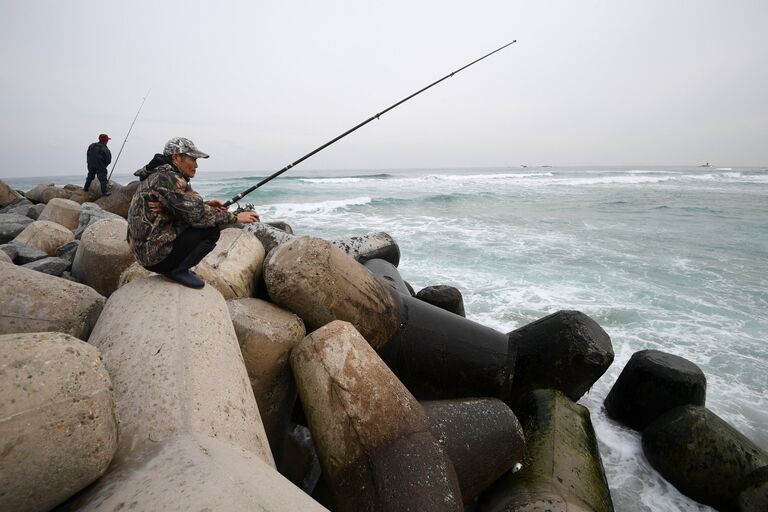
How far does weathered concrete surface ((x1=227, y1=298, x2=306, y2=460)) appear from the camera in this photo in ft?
8.86

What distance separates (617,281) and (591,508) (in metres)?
7.17

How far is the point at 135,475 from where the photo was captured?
54.0 inches

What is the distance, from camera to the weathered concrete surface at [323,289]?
122 inches

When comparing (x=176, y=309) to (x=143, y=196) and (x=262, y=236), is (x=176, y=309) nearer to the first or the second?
(x=143, y=196)

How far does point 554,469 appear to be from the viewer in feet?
8.79

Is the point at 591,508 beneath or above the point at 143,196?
beneath

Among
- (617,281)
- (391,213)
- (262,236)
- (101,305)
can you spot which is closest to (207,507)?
(101,305)

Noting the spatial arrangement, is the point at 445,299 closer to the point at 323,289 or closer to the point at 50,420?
the point at 323,289

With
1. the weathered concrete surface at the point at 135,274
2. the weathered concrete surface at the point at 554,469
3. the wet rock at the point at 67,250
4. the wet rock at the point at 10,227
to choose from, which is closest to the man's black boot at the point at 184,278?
the weathered concrete surface at the point at 135,274

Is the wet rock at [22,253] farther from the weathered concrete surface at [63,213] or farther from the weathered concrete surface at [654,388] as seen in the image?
the weathered concrete surface at [654,388]

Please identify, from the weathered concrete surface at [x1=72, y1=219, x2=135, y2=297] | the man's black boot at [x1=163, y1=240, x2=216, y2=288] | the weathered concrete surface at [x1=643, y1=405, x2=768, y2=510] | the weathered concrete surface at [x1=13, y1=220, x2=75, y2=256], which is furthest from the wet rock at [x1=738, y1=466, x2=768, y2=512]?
the weathered concrete surface at [x1=13, y1=220, x2=75, y2=256]

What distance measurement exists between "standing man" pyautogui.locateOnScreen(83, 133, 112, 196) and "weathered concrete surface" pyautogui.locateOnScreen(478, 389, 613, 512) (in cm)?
1126

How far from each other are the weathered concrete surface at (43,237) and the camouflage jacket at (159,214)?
3803 mm

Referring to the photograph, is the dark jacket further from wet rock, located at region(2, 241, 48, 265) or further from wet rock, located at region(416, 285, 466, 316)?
wet rock, located at region(416, 285, 466, 316)
